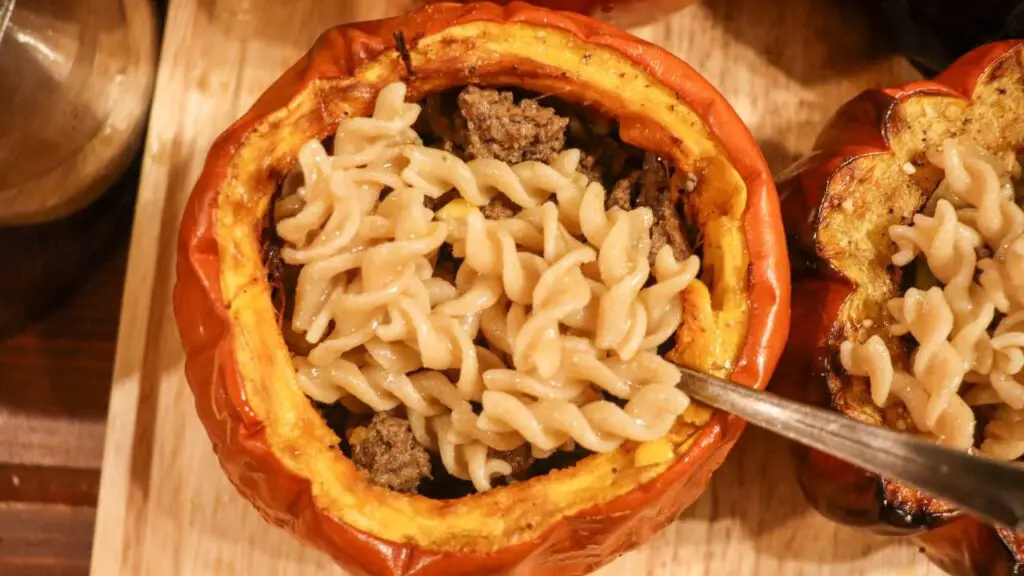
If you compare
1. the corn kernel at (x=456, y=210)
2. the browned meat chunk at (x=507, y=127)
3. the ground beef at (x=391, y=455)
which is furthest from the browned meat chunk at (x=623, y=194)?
the ground beef at (x=391, y=455)

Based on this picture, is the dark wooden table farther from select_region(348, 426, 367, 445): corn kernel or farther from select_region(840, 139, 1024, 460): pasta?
select_region(840, 139, 1024, 460): pasta

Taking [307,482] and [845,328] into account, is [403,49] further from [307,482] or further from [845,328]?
[845,328]

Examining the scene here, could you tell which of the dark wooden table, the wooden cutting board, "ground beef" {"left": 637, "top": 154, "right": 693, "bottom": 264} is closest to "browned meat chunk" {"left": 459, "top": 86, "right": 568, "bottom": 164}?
"ground beef" {"left": 637, "top": 154, "right": 693, "bottom": 264}

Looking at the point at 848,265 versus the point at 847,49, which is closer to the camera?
the point at 848,265

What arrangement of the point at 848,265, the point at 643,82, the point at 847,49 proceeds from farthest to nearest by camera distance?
the point at 847,49, the point at 848,265, the point at 643,82

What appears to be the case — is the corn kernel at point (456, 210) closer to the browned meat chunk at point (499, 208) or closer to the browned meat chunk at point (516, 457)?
the browned meat chunk at point (499, 208)

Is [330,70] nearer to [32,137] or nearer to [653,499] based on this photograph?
[32,137]

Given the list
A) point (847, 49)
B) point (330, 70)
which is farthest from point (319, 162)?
point (847, 49)
